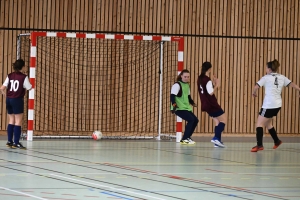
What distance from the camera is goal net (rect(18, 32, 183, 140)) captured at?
1948cm

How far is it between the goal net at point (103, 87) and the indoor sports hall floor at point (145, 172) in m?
3.02

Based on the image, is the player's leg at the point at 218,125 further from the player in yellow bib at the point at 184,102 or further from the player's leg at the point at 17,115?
the player's leg at the point at 17,115

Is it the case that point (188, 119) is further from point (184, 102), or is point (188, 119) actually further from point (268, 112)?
point (268, 112)

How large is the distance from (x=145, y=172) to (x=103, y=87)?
31.1 feet

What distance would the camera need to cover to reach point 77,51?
1977 cm

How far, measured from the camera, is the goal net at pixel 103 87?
1948 cm

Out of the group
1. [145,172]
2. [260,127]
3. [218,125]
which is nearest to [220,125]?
[218,125]

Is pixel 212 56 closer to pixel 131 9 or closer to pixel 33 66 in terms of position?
pixel 131 9

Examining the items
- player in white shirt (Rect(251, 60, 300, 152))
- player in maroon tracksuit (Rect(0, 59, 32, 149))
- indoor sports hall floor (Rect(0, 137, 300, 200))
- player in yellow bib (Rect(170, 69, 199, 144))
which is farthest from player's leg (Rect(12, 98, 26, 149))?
player in white shirt (Rect(251, 60, 300, 152))

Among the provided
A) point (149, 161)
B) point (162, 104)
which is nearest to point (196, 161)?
point (149, 161)

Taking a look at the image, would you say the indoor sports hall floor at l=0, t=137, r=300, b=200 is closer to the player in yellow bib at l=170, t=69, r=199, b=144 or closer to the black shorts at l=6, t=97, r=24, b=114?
the player in yellow bib at l=170, t=69, r=199, b=144

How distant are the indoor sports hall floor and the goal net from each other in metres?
3.02

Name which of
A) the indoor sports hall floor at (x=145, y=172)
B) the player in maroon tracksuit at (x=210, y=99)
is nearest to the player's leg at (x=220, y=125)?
the player in maroon tracksuit at (x=210, y=99)

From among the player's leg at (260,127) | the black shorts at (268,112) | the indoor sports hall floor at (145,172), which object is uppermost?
the black shorts at (268,112)
